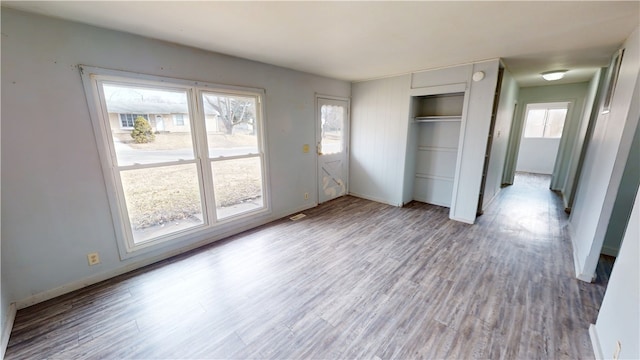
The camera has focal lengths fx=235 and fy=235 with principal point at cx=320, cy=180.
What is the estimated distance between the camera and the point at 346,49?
2781 mm

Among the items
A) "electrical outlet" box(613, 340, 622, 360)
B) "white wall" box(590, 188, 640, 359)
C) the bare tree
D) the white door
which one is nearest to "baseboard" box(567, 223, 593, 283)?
"white wall" box(590, 188, 640, 359)

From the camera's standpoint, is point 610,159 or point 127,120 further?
point 127,120

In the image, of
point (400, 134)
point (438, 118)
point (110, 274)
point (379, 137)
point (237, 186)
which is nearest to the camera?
point (110, 274)

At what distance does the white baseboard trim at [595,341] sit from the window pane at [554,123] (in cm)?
818

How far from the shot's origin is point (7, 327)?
5.83 ft

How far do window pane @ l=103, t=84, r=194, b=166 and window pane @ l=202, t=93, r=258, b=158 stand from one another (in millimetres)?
279

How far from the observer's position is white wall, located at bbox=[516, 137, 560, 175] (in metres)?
7.38

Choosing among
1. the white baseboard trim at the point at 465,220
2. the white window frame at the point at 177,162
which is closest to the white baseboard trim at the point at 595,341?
the white baseboard trim at the point at 465,220

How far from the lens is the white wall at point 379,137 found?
4.28 m

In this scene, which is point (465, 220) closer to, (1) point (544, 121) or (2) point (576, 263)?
(2) point (576, 263)

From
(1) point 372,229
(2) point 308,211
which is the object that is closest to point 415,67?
(1) point 372,229

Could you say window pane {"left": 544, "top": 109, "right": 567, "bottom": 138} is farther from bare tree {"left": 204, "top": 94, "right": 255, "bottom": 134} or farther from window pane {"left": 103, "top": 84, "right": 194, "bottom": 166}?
window pane {"left": 103, "top": 84, "right": 194, "bottom": 166}

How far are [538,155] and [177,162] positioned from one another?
10004 mm

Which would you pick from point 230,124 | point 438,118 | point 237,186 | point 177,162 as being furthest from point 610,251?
point 177,162
